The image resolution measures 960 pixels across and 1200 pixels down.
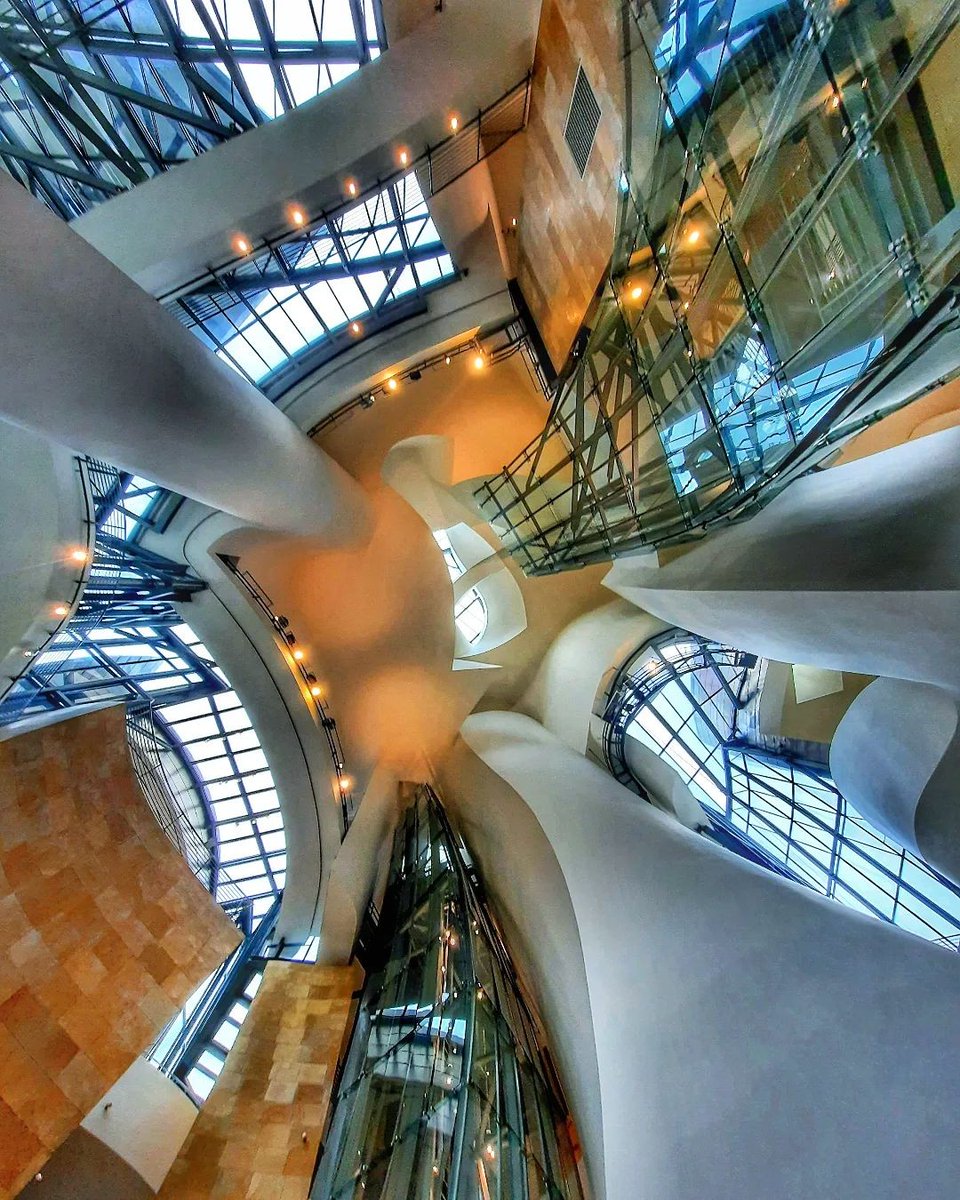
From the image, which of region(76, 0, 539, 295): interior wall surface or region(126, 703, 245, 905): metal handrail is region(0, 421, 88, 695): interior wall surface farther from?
region(126, 703, 245, 905): metal handrail

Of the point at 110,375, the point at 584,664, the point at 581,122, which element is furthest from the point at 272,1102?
the point at 581,122

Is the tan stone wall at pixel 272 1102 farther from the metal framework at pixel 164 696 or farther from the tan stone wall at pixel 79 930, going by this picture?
the metal framework at pixel 164 696

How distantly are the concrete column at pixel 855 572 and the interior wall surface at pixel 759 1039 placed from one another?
2535 millimetres

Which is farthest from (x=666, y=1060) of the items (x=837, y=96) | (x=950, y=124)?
(x=837, y=96)

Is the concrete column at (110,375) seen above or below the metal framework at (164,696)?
above

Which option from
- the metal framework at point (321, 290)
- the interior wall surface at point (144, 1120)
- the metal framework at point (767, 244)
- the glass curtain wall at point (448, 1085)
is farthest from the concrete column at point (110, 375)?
the glass curtain wall at point (448, 1085)

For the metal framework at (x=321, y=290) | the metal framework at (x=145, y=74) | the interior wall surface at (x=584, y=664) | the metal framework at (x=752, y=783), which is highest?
the metal framework at (x=145, y=74)

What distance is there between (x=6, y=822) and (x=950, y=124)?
35.4 feet

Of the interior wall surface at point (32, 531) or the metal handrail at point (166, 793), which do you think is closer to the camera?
the interior wall surface at point (32, 531)

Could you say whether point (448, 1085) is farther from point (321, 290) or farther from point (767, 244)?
point (321, 290)

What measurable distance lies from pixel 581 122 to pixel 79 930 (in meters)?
13.4

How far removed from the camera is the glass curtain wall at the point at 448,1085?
6.56m

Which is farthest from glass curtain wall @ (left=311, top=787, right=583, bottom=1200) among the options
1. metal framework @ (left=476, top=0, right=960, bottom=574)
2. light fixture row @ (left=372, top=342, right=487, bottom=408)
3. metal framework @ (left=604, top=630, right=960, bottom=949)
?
light fixture row @ (left=372, top=342, right=487, bottom=408)

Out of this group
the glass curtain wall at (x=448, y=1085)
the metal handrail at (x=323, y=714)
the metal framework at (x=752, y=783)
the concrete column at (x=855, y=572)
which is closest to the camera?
the concrete column at (x=855, y=572)
